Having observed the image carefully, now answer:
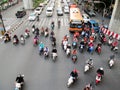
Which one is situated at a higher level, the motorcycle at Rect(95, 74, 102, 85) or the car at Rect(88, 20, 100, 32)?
the motorcycle at Rect(95, 74, 102, 85)

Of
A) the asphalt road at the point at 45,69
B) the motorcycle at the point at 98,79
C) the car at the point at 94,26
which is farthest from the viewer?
the car at the point at 94,26

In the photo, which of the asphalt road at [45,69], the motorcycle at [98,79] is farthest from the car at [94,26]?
the motorcycle at [98,79]

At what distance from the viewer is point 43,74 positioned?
1470cm

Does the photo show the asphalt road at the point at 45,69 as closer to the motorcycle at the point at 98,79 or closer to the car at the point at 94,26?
the motorcycle at the point at 98,79

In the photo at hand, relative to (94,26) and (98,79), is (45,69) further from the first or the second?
(94,26)

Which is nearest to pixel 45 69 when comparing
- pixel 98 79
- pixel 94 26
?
pixel 98 79

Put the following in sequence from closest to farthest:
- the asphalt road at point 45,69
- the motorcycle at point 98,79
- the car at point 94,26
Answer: the asphalt road at point 45,69 → the motorcycle at point 98,79 → the car at point 94,26

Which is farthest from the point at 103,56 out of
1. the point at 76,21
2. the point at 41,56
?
the point at 76,21

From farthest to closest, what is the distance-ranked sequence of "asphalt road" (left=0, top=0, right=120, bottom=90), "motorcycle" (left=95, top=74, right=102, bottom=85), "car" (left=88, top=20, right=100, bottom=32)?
"car" (left=88, top=20, right=100, bottom=32) < "motorcycle" (left=95, top=74, right=102, bottom=85) < "asphalt road" (left=0, top=0, right=120, bottom=90)

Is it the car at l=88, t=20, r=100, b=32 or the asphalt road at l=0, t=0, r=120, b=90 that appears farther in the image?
the car at l=88, t=20, r=100, b=32

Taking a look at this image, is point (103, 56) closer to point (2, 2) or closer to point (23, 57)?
point (23, 57)

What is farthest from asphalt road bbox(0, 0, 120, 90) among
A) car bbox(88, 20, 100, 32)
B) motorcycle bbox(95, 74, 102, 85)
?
car bbox(88, 20, 100, 32)

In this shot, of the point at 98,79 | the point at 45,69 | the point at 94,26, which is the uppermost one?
the point at 98,79

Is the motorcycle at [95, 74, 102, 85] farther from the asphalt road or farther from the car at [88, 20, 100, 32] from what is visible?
the car at [88, 20, 100, 32]
